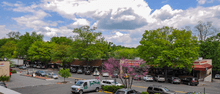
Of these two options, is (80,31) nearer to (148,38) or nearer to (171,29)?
(148,38)

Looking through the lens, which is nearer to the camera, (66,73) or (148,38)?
(66,73)

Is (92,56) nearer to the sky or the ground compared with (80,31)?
nearer to the ground

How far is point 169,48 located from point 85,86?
915 inches

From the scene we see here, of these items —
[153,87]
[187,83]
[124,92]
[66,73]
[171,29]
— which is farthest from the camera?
[171,29]

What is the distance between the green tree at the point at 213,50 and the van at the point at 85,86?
44.1 metres

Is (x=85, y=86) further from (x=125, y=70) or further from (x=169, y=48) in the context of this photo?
(x=169, y=48)

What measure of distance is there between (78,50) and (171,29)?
31417 millimetres

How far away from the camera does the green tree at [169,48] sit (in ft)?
116

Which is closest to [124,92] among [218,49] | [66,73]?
[66,73]

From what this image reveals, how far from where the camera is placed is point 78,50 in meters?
56.8

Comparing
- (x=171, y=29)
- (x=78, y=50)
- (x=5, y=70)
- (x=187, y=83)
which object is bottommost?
(x=187, y=83)

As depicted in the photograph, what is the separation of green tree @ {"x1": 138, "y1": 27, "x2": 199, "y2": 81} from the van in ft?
55.4

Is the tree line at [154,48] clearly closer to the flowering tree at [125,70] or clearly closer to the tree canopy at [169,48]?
the tree canopy at [169,48]

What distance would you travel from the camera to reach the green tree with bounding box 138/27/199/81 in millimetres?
35344
